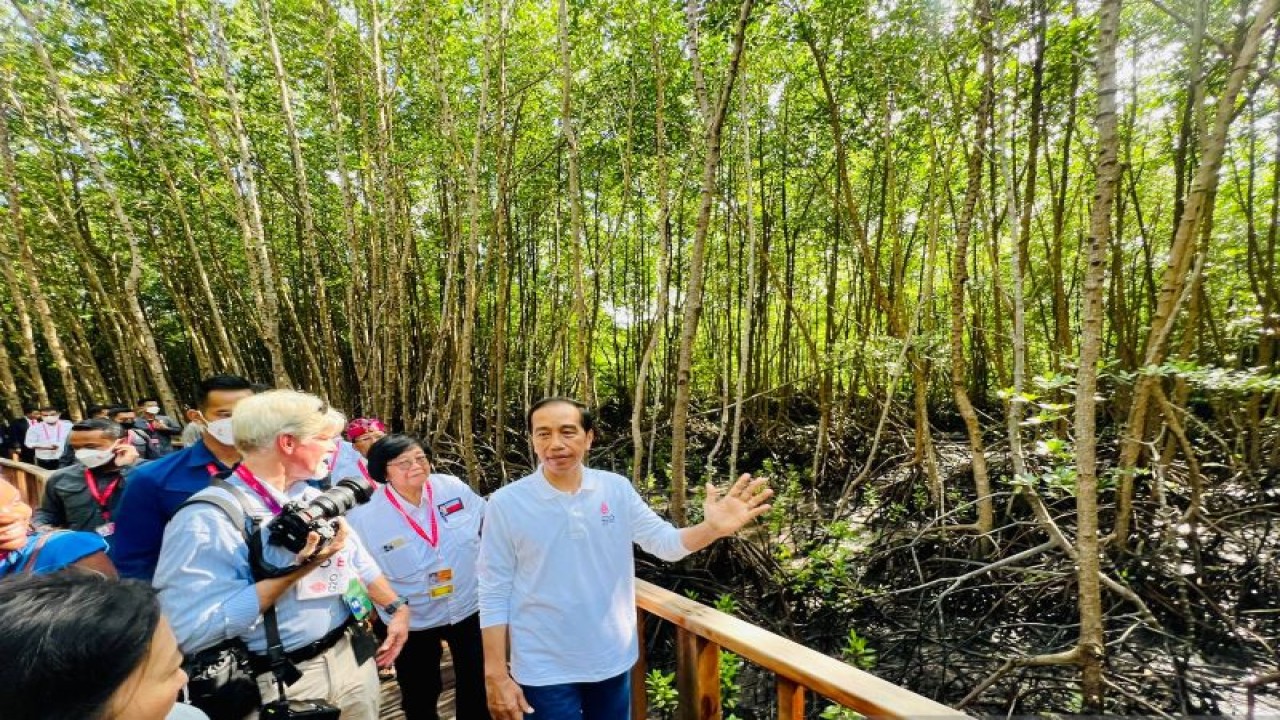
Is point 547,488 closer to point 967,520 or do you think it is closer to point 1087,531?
point 1087,531

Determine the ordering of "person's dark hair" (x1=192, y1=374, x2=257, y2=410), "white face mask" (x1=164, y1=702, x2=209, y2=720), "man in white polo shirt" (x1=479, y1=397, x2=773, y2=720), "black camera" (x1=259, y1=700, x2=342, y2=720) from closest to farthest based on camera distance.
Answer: "white face mask" (x1=164, y1=702, x2=209, y2=720) < "black camera" (x1=259, y1=700, x2=342, y2=720) < "man in white polo shirt" (x1=479, y1=397, x2=773, y2=720) < "person's dark hair" (x1=192, y1=374, x2=257, y2=410)

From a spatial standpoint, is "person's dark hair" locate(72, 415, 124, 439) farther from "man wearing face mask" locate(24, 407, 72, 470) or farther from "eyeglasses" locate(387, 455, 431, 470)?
"man wearing face mask" locate(24, 407, 72, 470)

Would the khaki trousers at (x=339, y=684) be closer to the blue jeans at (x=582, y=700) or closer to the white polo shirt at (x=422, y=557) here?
the blue jeans at (x=582, y=700)

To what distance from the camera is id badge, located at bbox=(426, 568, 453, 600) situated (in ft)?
6.84

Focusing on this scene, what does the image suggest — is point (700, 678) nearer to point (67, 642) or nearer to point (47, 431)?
point (67, 642)

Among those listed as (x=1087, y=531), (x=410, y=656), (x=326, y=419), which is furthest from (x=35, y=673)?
(x=1087, y=531)

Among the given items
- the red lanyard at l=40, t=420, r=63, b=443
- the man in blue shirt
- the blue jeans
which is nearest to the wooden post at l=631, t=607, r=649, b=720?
the blue jeans

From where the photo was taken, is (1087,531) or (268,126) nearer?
(1087,531)

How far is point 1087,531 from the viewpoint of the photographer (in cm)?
227

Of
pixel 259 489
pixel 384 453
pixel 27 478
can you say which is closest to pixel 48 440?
pixel 27 478

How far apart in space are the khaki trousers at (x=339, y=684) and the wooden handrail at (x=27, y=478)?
586 cm

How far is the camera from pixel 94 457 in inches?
121

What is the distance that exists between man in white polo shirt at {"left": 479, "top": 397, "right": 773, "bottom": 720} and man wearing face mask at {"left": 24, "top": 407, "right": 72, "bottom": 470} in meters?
7.95

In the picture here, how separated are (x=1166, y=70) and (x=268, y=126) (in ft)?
26.5
